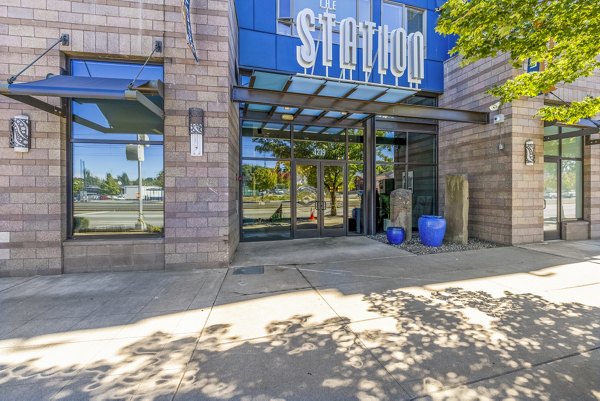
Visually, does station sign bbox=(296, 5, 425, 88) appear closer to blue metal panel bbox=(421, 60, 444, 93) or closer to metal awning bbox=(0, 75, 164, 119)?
blue metal panel bbox=(421, 60, 444, 93)

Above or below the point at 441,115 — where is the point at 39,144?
below

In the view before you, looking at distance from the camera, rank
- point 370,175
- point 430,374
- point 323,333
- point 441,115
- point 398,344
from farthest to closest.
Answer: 1. point 370,175
2. point 441,115
3. point 323,333
4. point 398,344
5. point 430,374

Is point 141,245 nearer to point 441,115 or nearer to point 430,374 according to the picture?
point 430,374

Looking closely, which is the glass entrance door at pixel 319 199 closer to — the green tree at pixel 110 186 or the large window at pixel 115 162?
the large window at pixel 115 162

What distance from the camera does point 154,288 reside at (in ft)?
14.9

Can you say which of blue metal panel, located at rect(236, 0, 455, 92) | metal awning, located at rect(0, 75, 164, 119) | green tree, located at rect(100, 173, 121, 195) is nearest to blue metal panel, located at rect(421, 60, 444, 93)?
blue metal panel, located at rect(236, 0, 455, 92)

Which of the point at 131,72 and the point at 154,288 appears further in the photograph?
the point at 131,72

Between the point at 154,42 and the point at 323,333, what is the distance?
5.96 meters

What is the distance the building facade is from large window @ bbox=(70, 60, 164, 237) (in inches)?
1.1

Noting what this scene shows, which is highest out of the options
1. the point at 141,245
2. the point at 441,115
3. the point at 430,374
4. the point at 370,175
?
the point at 441,115

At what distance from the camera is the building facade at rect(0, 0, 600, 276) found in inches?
202

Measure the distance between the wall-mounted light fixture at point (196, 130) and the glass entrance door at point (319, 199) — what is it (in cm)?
399

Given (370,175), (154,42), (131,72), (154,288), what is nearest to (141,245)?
(154,288)

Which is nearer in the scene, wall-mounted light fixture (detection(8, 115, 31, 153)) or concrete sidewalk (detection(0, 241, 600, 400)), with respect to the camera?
concrete sidewalk (detection(0, 241, 600, 400))
